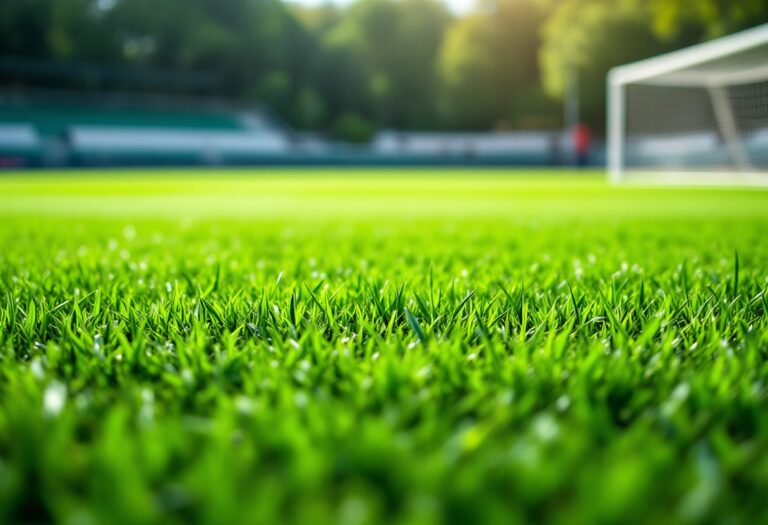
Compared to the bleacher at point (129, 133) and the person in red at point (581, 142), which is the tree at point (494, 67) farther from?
the bleacher at point (129, 133)

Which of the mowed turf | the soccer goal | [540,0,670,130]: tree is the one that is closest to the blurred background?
[540,0,670,130]: tree

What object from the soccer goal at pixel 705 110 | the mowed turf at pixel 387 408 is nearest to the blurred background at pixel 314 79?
the soccer goal at pixel 705 110

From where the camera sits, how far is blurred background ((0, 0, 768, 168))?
38.0m

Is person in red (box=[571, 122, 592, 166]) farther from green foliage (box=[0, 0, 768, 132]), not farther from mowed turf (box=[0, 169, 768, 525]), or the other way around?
mowed turf (box=[0, 169, 768, 525])

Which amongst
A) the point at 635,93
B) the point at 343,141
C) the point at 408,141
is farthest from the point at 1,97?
the point at 635,93

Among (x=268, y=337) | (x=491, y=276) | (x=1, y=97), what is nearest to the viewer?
(x=268, y=337)

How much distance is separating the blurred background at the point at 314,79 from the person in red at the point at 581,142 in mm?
276

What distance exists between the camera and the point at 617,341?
3.96ft

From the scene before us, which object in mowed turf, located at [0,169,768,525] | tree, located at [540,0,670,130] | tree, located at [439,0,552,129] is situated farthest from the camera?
tree, located at [439,0,552,129]

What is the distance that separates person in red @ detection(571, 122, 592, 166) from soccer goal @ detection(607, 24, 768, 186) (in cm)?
1117

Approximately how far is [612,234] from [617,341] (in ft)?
9.67

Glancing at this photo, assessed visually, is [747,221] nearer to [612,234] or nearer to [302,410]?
[612,234]

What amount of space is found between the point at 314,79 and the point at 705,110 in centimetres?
3703

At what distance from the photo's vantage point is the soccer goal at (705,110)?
12.1 meters
